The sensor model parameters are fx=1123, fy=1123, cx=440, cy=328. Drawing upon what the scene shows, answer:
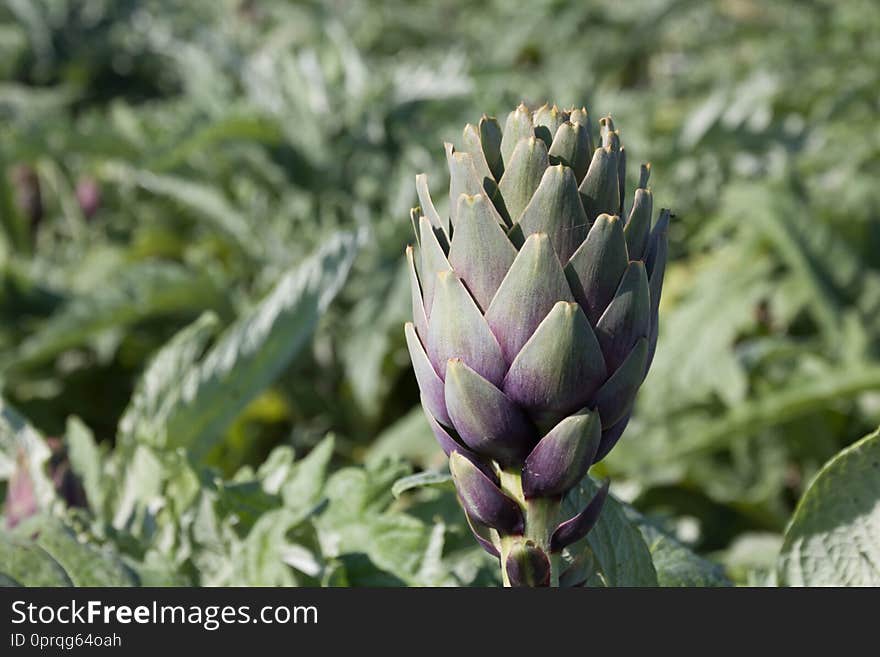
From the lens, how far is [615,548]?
0.64 metres

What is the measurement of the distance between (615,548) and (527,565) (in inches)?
5.1

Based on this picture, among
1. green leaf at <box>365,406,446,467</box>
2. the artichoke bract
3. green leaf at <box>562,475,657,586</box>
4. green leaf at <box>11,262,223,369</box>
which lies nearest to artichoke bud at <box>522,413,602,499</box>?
the artichoke bract

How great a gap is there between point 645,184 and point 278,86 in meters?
1.63

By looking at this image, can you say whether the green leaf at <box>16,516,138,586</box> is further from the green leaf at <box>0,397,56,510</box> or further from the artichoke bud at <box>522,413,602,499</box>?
the artichoke bud at <box>522,413,602,499</box>

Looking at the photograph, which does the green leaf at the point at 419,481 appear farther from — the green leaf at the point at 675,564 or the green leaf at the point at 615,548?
the green leaf at the point at 675,564

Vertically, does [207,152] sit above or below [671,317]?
above

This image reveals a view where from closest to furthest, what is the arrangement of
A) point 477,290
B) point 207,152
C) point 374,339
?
point 477,290
point 374,339
point 207,152

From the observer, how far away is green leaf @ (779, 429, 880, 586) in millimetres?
653

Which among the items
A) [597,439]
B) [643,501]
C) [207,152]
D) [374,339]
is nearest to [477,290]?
[597,439]

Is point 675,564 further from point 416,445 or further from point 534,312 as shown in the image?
point 416,445

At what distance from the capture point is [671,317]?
1747 mm

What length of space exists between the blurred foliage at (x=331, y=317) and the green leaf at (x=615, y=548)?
0.28ft

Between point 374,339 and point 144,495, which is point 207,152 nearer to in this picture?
point 374,339

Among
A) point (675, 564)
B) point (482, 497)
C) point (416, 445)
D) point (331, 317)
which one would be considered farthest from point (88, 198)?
point (482, 497)
